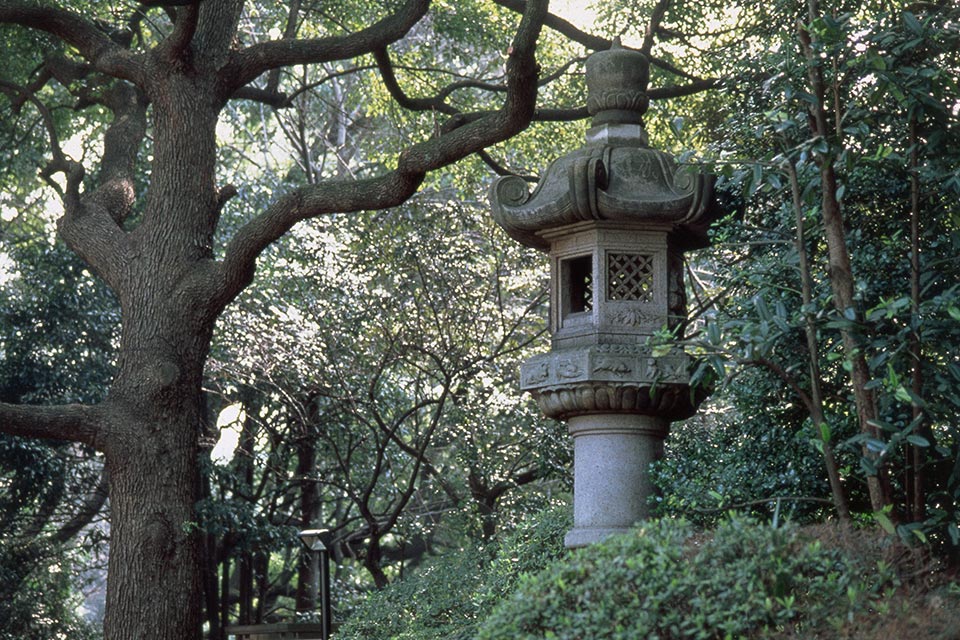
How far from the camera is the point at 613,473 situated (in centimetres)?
594

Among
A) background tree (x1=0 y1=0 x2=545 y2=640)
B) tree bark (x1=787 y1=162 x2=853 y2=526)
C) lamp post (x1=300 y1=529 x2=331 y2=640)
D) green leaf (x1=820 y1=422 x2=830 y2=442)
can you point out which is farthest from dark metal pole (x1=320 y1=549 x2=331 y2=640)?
green leaf (x1=820 y1=422 x2=830 y2=442)

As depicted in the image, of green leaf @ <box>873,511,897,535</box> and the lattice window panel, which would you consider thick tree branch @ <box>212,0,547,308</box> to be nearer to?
the lattice window panel

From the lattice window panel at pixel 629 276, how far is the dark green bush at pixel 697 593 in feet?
7.54

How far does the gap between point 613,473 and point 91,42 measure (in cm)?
518

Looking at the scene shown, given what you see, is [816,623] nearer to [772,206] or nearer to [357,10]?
[772,206]

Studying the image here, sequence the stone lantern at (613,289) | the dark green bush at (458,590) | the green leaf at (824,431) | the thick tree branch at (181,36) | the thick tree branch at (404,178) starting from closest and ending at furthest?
1. the green leaf at (824,431)
2. the stone lantern at (613,289)
3. the dark green bush at (458,590)
4. the thick tree branch at (404,178)
5. the thick tree branch at (181,36)

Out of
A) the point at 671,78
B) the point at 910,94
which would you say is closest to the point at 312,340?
the point at 671,78

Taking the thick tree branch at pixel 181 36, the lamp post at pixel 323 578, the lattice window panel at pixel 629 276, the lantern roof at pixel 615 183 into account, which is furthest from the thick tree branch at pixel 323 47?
the lamp post at pixel 323 578

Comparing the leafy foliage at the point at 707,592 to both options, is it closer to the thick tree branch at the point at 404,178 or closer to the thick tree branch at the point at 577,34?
the thick tree branch at the point at 404,178

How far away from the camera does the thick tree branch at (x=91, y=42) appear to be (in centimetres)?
840

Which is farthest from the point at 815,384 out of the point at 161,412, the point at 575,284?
the point at 161,412

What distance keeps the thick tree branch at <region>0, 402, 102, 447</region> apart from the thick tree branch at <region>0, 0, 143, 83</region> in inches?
98.7

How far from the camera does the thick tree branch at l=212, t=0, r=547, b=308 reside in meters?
7.03

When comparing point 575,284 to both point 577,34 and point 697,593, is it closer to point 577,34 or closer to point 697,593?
point 697,593
